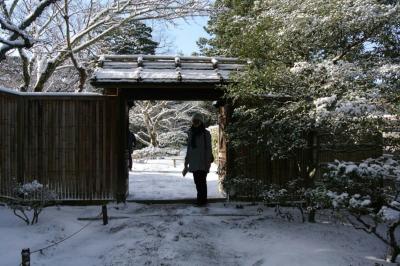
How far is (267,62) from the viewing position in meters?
7.60

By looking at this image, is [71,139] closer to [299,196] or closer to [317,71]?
[299,196]

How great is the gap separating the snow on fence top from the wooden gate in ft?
1.88

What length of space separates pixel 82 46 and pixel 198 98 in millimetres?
8913

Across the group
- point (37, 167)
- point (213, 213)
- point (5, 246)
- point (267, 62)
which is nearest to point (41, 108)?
point (37, 167)

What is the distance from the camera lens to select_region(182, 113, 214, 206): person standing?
28.8 ft

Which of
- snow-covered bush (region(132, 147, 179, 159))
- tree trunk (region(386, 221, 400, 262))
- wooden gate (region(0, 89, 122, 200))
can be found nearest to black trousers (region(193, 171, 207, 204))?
wooden gate (region(0, 89, 122, 200))

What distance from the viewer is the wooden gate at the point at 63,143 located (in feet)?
28.2

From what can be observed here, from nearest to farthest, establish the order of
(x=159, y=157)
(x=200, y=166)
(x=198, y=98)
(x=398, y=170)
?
(x=398, y=170), (x=200, y=166), (x=198, y=98), (x=159, y=157)

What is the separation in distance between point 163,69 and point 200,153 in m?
1.97

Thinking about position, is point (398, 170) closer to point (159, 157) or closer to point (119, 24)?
point (119, 24)

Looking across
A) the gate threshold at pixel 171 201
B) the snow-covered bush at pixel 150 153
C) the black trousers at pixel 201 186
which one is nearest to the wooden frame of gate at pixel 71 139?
the gate threshold at pixel 171 201

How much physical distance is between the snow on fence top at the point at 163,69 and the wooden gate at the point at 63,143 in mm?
574

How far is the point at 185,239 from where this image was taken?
6609 millimetres

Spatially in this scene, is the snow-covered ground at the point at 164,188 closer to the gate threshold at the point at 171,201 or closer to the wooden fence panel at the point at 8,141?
the gate threshold at the point at 171,201
